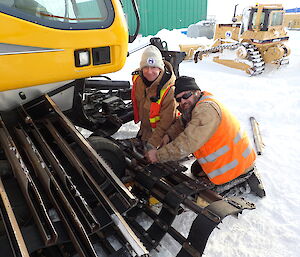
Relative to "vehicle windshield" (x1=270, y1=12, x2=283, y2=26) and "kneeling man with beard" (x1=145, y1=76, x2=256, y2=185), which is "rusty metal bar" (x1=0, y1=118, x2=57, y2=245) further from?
"vehicle windshield" (x1=270, y1=12, x2=283, y2=26)

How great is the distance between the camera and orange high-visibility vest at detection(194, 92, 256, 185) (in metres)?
2.59

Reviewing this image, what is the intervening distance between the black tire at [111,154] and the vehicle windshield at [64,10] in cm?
114

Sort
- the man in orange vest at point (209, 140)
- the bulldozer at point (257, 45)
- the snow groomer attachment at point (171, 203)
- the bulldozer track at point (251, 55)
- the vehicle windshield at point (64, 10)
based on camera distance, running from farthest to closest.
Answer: the bulldozer at point (257, 45), the bulldozer track at point (251, 55), the man in orange vest at point (209, 140), the snow groomer attachment at point (171, 203), the vehicle windshield at point (64, 10)

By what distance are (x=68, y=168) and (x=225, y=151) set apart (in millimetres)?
1467

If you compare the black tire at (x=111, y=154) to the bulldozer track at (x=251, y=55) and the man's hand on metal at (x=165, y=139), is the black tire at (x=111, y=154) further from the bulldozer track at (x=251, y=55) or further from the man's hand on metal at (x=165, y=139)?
the bulldozer track at (x=251, y=55)

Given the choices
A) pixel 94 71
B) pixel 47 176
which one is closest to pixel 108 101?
pixel 94 71

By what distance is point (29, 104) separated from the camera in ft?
8.91

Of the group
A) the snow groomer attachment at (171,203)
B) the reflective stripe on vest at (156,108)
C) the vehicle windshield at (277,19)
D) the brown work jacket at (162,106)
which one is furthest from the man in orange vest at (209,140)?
the vehicle windshield at (277,19)

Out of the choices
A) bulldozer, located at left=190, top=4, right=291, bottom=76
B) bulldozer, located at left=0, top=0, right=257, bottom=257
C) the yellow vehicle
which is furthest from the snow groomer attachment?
the yellow vehicle

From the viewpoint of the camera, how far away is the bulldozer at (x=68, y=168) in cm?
179

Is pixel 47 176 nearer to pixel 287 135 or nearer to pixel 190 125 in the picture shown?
pixel 190 125

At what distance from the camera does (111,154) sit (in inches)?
112

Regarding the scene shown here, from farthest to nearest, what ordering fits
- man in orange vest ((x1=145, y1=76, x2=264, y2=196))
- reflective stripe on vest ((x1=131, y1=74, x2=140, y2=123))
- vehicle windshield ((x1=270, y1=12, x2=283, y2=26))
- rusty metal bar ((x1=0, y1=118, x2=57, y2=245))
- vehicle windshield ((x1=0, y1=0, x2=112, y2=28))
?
vehicle windshield ((x1=270, y1=12, x2=283, y2=26)) → reflective stripe on vest ((x1=131, y1=74, x2=140, y2=123)) → man in orange vest ((x1=145, y1=76, x2=264, y2=196)) → vehicle windshield ((x1=0, y1=0, x2=112, y2=28)) → rusty metal bar ((x1=0, y1=118, x2=57, y2=245))

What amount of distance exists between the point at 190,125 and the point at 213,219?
34.4 inches
